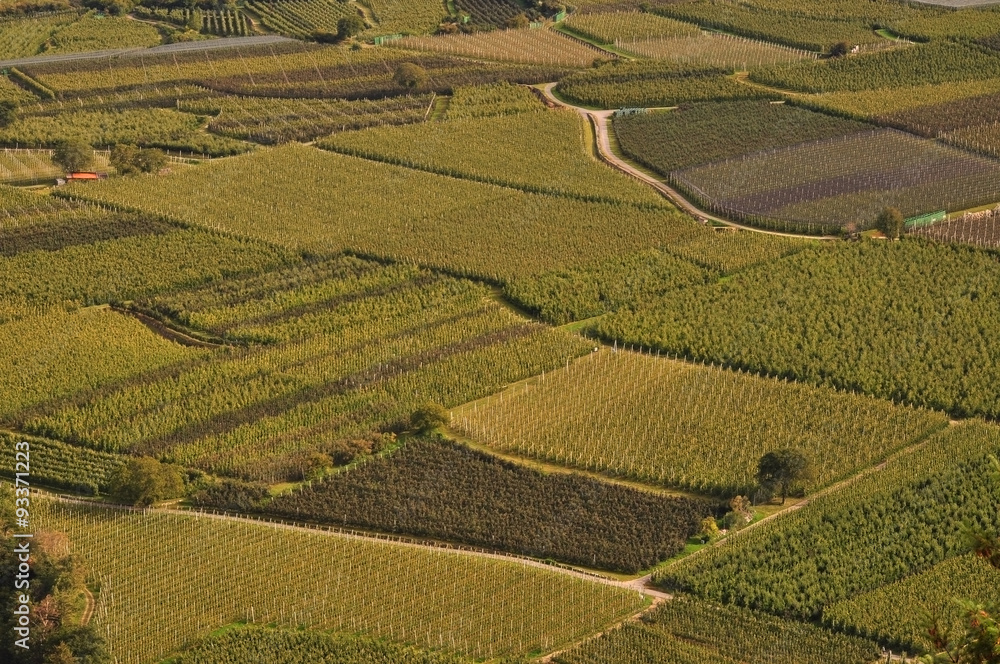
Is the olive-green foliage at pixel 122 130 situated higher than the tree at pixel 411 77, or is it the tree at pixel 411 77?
the tree at pixel 411 77

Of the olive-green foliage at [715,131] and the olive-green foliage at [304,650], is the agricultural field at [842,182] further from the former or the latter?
the olive-green foliage at [304,650]

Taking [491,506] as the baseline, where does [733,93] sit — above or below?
above

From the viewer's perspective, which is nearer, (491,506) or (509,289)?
(491,506)

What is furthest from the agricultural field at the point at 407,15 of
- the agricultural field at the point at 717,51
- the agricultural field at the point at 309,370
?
the agricultural field at the point at 309,370

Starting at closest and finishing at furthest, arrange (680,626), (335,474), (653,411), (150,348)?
(680,626), (335,474), (653,411), (150,348)

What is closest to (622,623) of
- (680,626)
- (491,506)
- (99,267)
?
(680,626)

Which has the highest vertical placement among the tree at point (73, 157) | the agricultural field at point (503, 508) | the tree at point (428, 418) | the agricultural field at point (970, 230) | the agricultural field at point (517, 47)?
the agricultural field at point (517, 47)

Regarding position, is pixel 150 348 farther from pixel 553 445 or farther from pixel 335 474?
pixel 553 445
